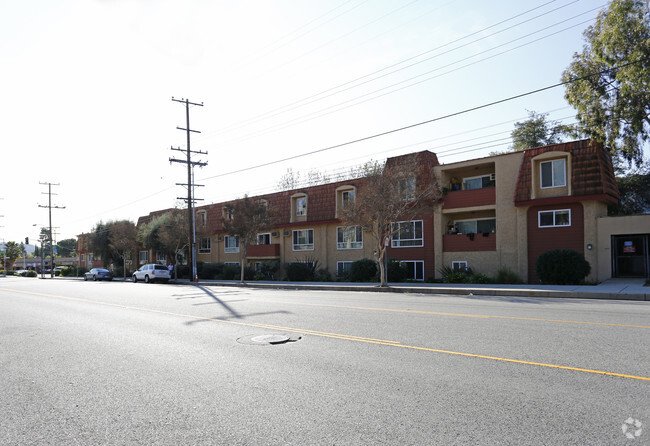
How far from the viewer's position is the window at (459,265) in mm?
26686

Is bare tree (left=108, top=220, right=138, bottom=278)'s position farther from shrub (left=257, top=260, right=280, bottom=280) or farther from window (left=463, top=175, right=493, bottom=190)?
window (left=463, top=175, right=493, bottom=190)

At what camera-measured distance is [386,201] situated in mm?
22391

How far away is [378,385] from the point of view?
537cm

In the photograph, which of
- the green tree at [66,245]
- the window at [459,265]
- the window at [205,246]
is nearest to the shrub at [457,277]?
the window at [459,265]

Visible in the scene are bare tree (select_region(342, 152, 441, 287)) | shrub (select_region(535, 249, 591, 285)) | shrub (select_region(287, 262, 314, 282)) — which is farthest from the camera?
shrub (select_region(287, 262, 314, 282))

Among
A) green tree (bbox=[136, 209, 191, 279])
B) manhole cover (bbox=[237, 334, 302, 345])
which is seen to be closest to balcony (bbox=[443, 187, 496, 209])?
manhole cover (bbox=[237, 334, 302, 345])

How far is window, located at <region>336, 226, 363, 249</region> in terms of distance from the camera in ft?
106

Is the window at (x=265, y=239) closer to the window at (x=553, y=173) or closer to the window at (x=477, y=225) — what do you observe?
the window at (x=477, y=225)

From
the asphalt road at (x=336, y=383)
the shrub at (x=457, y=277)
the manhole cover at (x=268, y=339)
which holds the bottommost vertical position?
the shrub at (x=457, y=277)

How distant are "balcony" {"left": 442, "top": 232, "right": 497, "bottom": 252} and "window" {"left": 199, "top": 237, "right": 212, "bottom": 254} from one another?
27.0m

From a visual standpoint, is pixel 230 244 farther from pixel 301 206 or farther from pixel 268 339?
pixel 268 339

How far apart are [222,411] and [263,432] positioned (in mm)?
745

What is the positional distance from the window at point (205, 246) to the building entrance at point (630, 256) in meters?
35.5

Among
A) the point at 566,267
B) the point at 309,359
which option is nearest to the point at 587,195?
the point at 566,267
